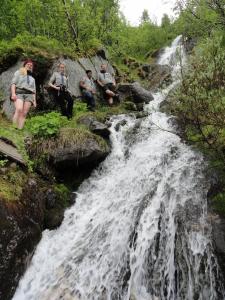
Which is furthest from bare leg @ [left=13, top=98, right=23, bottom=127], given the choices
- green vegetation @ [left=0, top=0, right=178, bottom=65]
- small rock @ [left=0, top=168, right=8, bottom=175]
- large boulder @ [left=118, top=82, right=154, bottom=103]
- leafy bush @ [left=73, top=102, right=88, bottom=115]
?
large boulder @ [left=118, top=82, right=154, bottom=103]

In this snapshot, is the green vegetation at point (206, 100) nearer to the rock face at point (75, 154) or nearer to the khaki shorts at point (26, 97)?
the rock face at point (75, 154)

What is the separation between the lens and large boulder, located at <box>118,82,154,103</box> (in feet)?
54.4

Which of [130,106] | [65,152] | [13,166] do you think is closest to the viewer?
[13,166]

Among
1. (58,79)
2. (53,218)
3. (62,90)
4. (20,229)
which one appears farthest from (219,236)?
(58,79)

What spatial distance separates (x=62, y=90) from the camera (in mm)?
12414

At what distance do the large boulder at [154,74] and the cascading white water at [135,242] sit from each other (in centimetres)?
1192

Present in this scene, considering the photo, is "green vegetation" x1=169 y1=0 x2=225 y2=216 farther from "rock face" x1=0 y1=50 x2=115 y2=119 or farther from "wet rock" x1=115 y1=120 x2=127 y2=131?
"rock face" x1=0 y1=50 x2=115 y2=119

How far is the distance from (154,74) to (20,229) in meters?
19.0

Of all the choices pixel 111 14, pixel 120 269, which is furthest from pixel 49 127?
pixel 111 14

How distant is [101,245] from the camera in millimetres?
7898

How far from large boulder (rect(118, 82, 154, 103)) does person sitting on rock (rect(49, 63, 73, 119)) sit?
15.0 ft

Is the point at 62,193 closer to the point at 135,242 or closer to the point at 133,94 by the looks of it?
the point at 135,242

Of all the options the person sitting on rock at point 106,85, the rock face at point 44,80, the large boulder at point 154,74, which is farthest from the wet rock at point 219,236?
the large boulder at point 154,74

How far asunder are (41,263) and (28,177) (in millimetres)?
2201
